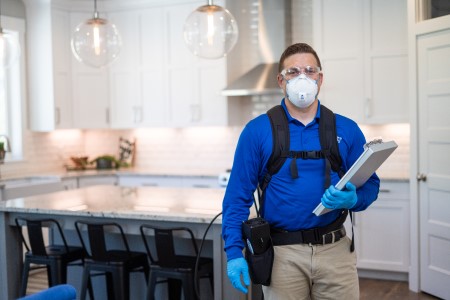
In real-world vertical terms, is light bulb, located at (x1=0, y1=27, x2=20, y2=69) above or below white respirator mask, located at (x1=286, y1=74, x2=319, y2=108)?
above

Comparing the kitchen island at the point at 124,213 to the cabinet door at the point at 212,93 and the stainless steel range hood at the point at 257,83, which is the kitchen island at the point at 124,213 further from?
the cabinet door at the point at 212,93

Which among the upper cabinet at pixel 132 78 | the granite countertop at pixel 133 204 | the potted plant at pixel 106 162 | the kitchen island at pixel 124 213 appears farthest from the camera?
the potted plant at pixel 106 162

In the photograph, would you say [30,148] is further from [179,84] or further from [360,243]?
[360,243]

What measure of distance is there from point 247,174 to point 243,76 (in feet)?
13.4

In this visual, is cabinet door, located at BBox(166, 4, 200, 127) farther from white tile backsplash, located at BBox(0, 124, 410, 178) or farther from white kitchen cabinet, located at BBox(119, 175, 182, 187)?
white kitchen cabinet, located at BBox(119, 175, 182, 187)

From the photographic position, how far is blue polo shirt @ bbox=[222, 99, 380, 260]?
2270mm

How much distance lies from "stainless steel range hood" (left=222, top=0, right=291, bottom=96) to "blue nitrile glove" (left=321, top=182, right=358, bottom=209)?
12.7ft

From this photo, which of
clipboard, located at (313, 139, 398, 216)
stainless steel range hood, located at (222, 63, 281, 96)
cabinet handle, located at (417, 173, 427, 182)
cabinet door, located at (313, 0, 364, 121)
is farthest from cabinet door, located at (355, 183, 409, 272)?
clipboard, located at (313, 139, 398, 216)

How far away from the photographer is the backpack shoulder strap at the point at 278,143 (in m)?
2.27

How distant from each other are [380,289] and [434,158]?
1239 millimetres

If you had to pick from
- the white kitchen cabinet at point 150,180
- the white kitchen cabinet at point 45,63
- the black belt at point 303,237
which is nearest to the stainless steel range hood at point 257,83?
the white kitchen cabinet at point 150,180

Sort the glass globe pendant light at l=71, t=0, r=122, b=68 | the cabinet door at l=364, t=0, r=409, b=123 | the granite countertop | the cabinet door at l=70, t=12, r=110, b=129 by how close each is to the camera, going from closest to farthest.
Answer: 1. the granite countertop
2. the glass globe pendant light at l=71, t=0, r=122, b=68
3. the cabinet door at l=364, t=0, r=409, b=123
4. the cabinet door at l=70, t=12, r=110, b=129

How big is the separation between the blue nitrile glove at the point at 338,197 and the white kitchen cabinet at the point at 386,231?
10.1 ft

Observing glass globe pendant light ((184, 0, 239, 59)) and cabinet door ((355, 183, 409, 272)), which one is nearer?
glass globe pendant light ((184, 0, 239, 59))
